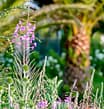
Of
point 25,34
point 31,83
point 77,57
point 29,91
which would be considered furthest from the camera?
point 77,57

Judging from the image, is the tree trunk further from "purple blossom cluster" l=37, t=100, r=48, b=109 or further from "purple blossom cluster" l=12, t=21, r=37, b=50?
"purple blossom cluster" l=37, t=100, r=48, b=109

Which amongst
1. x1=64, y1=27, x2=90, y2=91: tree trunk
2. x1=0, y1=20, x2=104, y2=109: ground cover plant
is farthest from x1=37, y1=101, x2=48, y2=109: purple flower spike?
x1=64, y1=27, x2=90, y2=91: tree trunk

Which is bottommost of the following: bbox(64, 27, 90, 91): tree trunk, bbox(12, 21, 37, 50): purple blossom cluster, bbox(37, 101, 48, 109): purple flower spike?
bbox(64, 27, 90, 91): tree trunk

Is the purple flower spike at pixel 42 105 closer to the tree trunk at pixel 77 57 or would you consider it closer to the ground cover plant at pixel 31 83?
the ground cover plant at pixel 31 83

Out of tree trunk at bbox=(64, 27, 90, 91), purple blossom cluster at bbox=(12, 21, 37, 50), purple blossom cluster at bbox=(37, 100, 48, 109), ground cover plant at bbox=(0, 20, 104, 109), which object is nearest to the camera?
ground cover plant at bbox=(0, 20, 104, 109)

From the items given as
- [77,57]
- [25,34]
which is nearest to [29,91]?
[25,34]

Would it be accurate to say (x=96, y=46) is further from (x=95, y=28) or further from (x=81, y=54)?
(x=81, y=54)

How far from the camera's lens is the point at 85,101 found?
17.9ft

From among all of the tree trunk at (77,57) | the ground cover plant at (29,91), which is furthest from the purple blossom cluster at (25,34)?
the tree trunk at (77,57)

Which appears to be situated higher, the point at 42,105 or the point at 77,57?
the point at 42,105

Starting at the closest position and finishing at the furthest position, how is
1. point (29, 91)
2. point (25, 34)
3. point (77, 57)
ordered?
point (29, 91) → point (25, 34) → point (77, 57)

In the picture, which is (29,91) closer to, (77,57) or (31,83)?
(31,83)

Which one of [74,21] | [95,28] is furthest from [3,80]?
[95,28]

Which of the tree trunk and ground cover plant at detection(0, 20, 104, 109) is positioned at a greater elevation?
ground cover plant at detection(0, 20, 104, 109)
